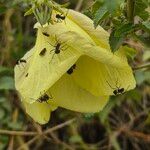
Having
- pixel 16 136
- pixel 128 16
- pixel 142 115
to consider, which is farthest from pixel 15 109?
pixel 128 16

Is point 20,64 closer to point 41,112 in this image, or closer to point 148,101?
point 41,112

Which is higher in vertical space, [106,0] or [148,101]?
[106,0]

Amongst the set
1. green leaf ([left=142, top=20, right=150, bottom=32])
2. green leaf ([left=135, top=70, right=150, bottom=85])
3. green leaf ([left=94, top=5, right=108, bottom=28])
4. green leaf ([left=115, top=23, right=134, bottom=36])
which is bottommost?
green leaf ([left=135, top=70, right=150, bottom=85])

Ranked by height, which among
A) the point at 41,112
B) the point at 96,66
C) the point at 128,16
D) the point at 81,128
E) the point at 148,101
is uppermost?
the point at 128,16

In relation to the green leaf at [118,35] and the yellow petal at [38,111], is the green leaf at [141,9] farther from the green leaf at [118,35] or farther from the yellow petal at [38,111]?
the yellow petal at [38,111]

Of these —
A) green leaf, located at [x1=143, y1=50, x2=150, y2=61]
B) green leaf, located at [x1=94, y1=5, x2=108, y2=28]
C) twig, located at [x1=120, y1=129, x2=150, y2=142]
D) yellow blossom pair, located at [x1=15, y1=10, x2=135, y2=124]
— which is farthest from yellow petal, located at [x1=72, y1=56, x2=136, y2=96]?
twig, located at [x1=120, y1=129, x2=150, y2=142]

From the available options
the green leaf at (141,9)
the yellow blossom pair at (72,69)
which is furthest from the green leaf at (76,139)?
the green leaf at (141,9)

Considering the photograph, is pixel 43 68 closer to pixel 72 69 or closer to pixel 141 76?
pixel 72 69

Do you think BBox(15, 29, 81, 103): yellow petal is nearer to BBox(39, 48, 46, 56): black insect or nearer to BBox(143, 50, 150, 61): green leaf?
BBox(39, 48, 46, 56): black insect
